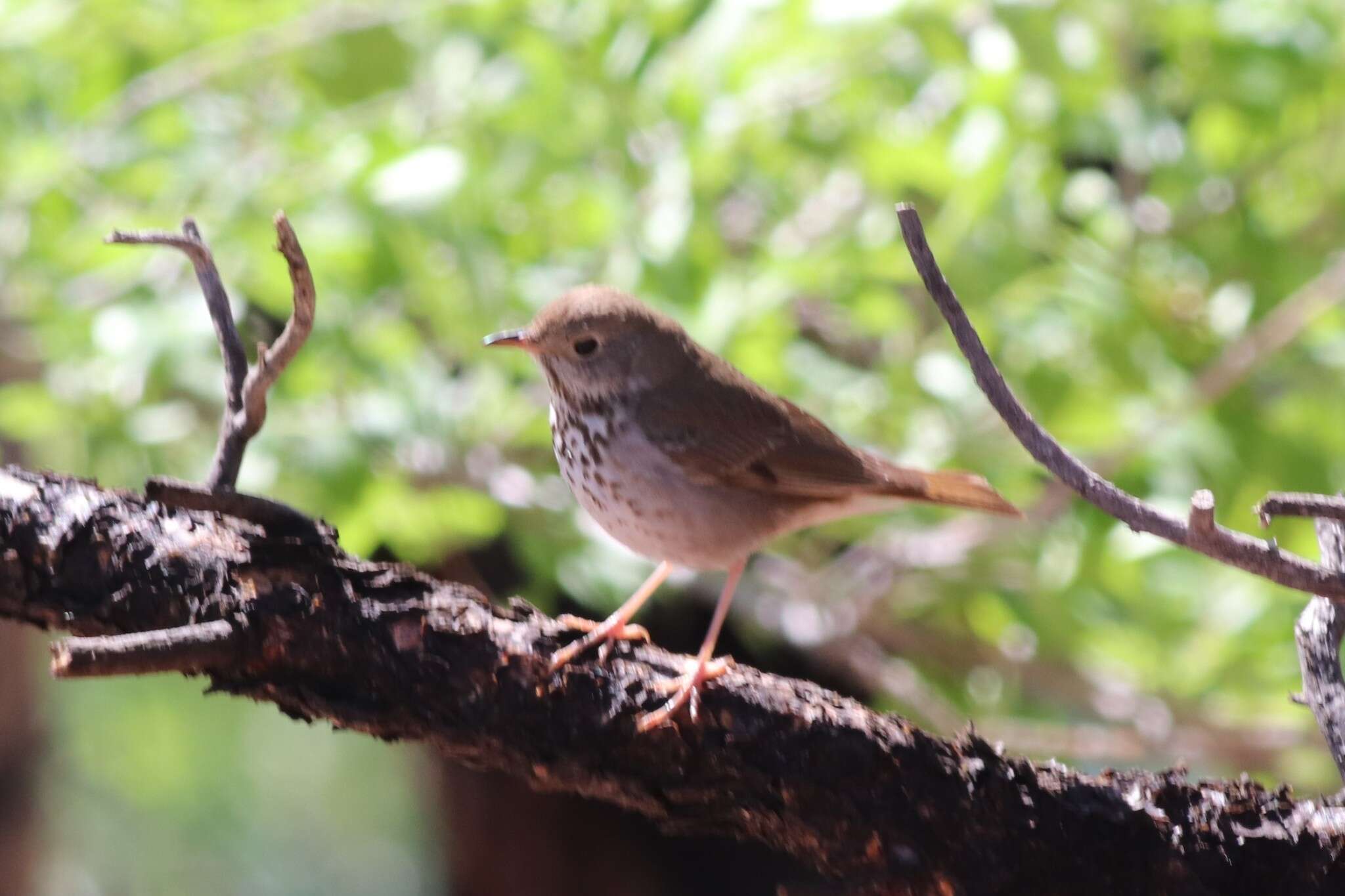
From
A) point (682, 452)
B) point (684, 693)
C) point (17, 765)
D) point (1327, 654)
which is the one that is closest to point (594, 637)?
point (684, 693)

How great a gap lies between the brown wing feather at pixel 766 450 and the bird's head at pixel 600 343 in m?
0.05

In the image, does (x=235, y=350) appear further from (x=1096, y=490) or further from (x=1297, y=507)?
(x=1297, y=507)

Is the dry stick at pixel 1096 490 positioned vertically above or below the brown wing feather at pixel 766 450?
below

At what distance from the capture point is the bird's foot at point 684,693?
1581 millimetres

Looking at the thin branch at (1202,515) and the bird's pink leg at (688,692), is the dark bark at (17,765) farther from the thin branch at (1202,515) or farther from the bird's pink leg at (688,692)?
the thin branch at (1202,515)

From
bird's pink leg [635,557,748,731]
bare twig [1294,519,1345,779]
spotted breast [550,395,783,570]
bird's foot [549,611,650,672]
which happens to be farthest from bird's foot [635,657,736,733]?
bare twig [1294,519,1345,779]

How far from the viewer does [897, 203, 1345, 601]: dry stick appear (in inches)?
50.0

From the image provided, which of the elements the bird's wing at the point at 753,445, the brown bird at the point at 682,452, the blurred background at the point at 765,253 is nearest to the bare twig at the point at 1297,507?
the brown bird at the point at 682,452

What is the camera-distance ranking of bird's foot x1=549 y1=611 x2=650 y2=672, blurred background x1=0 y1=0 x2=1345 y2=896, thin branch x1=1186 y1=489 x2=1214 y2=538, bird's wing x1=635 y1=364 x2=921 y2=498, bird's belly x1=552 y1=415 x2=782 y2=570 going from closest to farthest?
thin branch x1=1186 y1=489 x2=1214 y2=538 → bird's foot x1=549 y1=611 x2=650 y2=672 → bird's belly x1=552 y1=415 x2=782 y2=570 → bird's wing x1=635 y1=364 x2=921 y2=498 → blurred background x1=0 y1=0 x2=1345 y2=896

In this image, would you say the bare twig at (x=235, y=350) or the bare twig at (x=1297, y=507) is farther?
the bare twig at (x=235, y=350)

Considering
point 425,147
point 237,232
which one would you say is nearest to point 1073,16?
point 425,147

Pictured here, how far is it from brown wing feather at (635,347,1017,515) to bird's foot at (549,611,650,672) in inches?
21.1

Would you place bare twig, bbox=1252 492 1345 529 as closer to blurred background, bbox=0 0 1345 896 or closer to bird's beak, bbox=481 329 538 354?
bird's beak, bbox=481 329 538 354

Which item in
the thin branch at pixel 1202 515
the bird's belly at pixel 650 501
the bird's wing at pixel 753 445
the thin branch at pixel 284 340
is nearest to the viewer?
the thin branch at pixel 1202 515
